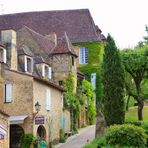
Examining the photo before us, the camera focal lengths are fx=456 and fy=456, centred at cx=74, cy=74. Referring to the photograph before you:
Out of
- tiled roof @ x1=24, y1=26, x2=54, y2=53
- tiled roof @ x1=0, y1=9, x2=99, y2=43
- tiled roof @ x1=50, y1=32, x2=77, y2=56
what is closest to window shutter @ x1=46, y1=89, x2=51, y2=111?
tiled roof @ x1=50, y1=32, x2=77, y2=56

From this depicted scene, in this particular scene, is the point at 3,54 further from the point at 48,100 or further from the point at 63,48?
the point at 63,48

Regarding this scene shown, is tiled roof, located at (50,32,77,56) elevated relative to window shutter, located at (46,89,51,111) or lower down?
elevated

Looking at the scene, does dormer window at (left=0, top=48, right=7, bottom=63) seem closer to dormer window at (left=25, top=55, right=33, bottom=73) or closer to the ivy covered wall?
dormer window at (left=25, top=55, right=33, bottom=73)

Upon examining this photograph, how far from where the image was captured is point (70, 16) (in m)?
60.7

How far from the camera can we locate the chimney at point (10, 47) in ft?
122

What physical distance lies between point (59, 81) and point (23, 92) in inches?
543

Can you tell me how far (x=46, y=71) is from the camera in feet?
145

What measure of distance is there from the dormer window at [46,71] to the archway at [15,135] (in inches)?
372

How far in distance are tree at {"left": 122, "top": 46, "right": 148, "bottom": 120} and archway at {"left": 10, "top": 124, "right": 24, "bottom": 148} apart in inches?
447

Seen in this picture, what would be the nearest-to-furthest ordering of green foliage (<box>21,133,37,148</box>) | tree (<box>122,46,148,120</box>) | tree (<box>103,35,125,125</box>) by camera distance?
tree (<box>103,35,125,125</box>) → green foliage (<box>21,133,37,148</box>) → tree (<box>122,46,148,120</box>)

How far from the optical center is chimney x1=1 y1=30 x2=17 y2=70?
37.1 meters

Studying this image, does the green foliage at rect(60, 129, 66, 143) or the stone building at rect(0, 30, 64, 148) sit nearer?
the stone building at rect(0, 30, 64, 148)

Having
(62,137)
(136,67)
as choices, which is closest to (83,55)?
(136,67)

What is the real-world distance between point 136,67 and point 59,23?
72.7 ft
